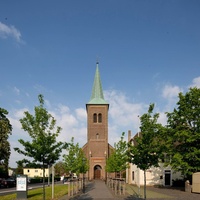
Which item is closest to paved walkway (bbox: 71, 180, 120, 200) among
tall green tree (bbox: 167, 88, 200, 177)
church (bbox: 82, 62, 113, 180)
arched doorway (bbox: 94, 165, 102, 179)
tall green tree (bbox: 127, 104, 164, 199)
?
tall green tree (bbox: 127, 104, 164, 199)

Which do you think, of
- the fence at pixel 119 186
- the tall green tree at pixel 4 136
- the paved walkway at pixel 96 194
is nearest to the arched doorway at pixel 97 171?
the tall green tree at pixel 4 136

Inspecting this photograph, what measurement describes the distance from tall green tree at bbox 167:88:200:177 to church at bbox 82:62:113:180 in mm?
34707

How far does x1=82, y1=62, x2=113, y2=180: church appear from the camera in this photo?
6619 cm

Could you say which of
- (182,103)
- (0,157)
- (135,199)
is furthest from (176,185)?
(0,157)

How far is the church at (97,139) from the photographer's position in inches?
2606

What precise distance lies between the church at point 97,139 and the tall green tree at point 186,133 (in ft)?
114

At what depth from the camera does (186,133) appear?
100 ft

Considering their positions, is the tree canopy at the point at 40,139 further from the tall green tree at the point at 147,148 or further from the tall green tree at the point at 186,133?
the tall green tree at the point at 186,133

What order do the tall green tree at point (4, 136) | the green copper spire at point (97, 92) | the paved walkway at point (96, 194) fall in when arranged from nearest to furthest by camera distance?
the paved walkway at point (96, 194), the tall green tree at point (4, 136), the green copper spire at point (97, 92)

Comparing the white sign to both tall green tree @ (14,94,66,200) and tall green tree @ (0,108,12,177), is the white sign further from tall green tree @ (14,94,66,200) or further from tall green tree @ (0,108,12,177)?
tall green tree @ (0,108,12,177)

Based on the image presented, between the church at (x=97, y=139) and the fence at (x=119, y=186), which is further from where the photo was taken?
the church at (x=97, y=139)

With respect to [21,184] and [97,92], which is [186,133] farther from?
[97,92]

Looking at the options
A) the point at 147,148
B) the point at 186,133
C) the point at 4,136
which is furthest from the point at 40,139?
the point at 4,136

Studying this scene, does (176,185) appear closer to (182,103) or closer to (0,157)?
(182,103)
